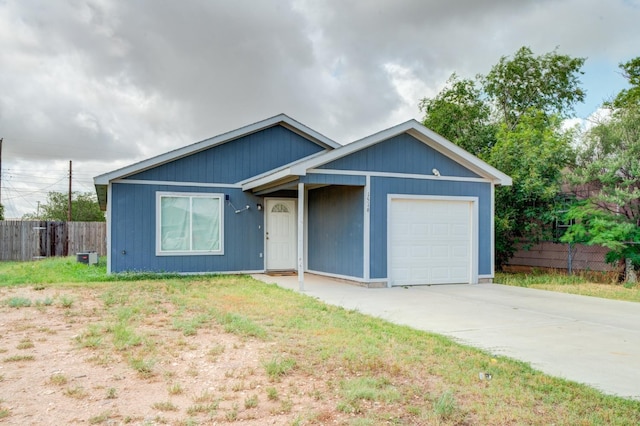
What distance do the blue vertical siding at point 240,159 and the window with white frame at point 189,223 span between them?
48 cm

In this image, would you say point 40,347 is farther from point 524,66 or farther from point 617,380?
point 524,66

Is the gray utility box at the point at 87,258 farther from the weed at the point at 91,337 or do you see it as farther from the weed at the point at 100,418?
the weed at the point at 100,418

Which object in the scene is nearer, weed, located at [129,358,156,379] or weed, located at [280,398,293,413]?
weed, located at [280,398,293,413]

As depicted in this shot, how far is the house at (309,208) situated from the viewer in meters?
10.2

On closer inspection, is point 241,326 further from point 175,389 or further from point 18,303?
point 18,303

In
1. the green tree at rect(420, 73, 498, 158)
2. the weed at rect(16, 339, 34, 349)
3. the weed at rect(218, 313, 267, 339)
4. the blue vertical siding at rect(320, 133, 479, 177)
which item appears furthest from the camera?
the green tree at rect(420, 73, 498, 158)

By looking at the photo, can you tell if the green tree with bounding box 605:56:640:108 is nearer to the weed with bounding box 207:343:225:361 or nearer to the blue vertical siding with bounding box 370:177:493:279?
the blue vertical siding with bounding box 370:177:493:279

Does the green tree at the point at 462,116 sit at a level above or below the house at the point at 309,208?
above

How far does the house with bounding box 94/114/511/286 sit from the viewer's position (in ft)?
33.6

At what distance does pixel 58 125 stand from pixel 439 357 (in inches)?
892

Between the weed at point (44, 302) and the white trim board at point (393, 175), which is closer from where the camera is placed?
the weed at point (44, 302)

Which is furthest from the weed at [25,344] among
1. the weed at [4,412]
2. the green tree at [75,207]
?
the green tree at [75,207]

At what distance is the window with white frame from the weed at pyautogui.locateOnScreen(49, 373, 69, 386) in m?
7.74

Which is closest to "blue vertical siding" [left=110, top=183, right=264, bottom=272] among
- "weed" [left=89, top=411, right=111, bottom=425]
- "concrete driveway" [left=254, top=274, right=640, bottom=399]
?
"concrete driveway" [left=254, top=274, right=640, bottom=399]
